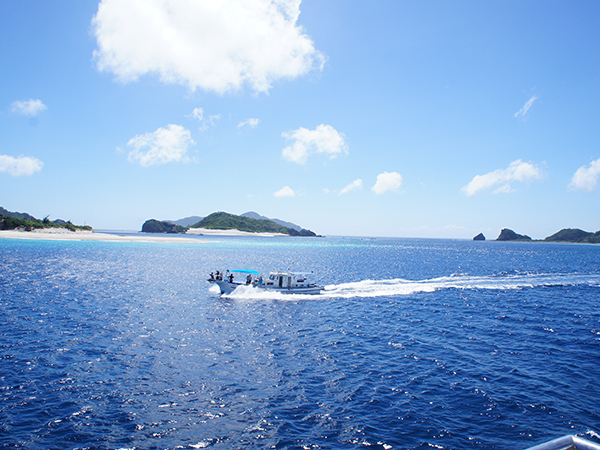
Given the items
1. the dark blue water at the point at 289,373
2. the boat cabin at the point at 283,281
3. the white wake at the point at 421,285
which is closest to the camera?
the dark blue water at the point at 289,373

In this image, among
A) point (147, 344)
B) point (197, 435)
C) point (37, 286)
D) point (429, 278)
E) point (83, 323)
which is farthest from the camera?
point (429, 278)

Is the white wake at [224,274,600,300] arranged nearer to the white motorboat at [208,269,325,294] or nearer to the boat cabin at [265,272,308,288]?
the white motorboat at [208,269,325,294]

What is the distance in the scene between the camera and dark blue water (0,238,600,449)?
15.2 m

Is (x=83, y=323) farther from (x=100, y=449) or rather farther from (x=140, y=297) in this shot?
(x=100, y=449)

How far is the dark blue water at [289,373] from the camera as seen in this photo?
15250mm

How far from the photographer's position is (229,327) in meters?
32.1

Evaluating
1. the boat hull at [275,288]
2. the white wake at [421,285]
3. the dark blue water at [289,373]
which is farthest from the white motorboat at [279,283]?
the dark blue water at [289,373]

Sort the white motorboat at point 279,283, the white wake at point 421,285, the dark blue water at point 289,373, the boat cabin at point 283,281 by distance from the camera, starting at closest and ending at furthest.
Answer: the dark blue water at point 289,373 → the white wake at point 421,285 → the white motorboat at point 279,283 → the boat cabin at point 283,281

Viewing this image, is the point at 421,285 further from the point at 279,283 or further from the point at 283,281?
the point at 279,283

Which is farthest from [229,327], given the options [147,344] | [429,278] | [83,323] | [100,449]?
[429,278]

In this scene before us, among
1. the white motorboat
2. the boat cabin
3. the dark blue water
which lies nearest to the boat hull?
the white motorboat

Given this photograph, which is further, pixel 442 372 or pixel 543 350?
pixel 543 350

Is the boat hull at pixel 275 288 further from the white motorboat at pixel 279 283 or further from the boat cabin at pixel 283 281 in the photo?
the boat cabin at pixel 283 281

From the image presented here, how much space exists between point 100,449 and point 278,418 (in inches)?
311
